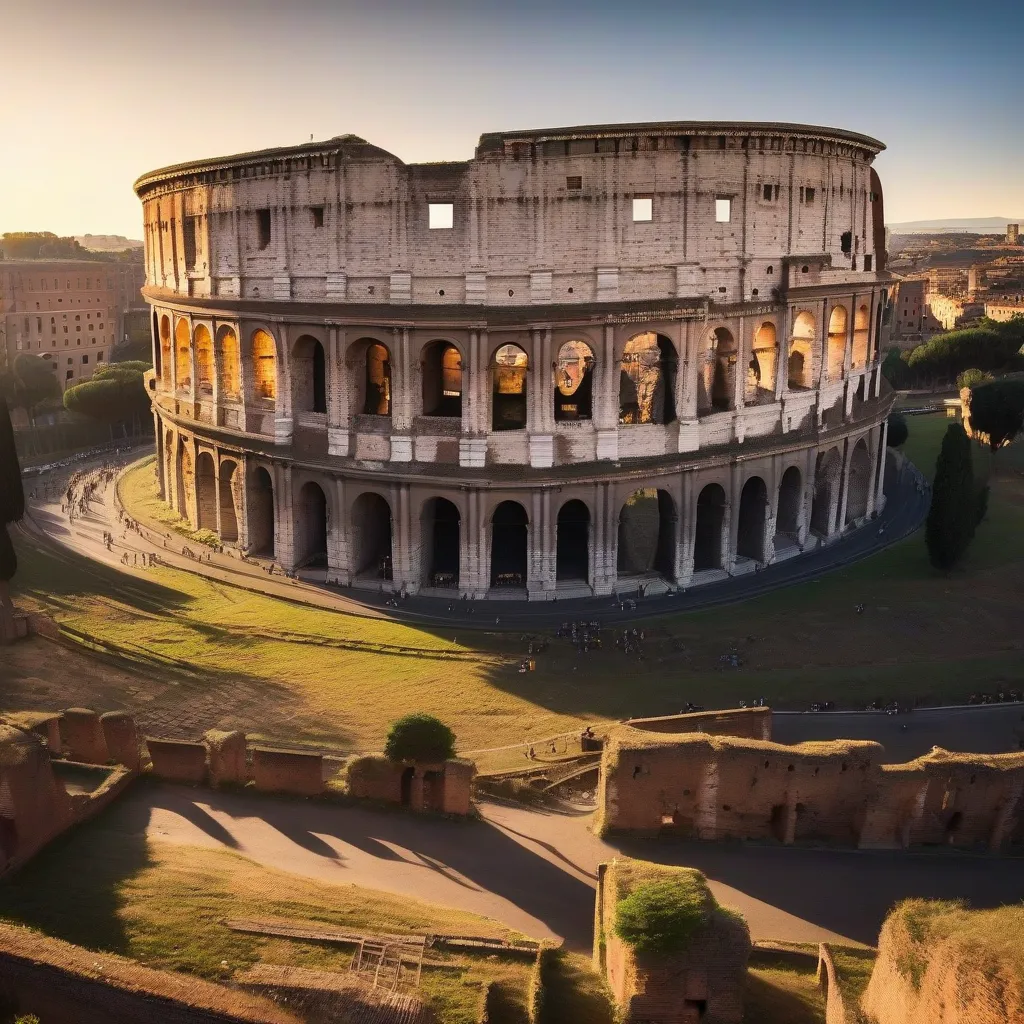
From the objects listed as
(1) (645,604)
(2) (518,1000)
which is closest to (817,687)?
(1) (645,604)

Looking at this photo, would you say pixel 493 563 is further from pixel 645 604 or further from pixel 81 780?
pixel 81 780

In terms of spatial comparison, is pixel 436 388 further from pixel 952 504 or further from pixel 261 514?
pixel 952 504

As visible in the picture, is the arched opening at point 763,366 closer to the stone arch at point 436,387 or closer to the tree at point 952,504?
the tree at point 952,504

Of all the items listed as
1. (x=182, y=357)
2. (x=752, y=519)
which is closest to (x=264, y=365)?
(x=182, y=357)

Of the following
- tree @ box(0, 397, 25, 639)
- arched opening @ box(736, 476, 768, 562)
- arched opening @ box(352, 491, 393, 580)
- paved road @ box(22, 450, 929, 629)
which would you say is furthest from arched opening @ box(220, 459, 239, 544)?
arched opening @ box(736, 476, 768, 562)

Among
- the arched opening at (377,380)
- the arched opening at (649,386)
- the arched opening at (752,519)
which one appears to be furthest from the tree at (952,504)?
the arched opening at (377,380)
